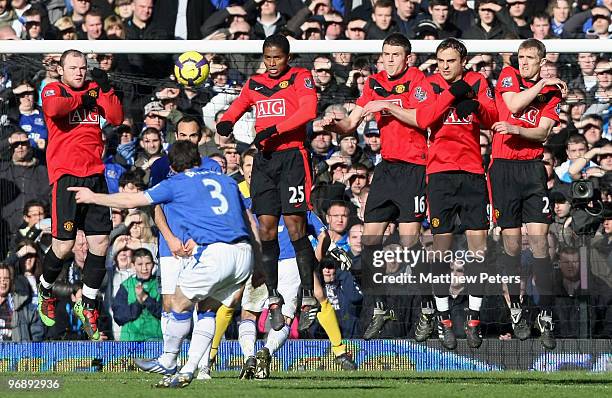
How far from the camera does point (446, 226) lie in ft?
42.1

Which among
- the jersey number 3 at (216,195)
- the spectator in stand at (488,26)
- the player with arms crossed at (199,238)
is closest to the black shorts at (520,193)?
the player with arms crossed at (199,238)

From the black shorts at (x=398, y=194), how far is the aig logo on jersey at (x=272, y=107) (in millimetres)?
1133

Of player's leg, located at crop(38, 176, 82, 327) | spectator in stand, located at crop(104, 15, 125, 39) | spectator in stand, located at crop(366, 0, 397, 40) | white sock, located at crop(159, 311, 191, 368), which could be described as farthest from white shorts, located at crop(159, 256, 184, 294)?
spectator in stand, located at crop(366, 0, 397, 40)

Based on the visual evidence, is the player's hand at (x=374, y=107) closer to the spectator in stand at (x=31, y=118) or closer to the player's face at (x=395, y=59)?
the player's face at (x=395, y=59)

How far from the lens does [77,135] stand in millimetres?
13555

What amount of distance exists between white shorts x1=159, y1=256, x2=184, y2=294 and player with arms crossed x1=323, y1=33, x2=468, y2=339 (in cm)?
212

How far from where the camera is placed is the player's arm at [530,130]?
1243 centimetres

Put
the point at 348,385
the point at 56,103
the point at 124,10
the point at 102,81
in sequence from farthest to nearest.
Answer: the point at 124,10 < the point at 102,81 < the point at 56,103 < the point at 348,385

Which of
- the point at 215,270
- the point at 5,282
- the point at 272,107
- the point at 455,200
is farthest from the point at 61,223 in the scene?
the point at 455,200

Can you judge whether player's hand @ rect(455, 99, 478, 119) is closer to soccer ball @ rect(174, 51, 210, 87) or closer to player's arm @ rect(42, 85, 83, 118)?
soccer ball @ rect(174, 51, 210, 87)

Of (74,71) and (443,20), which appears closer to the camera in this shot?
(74,71)

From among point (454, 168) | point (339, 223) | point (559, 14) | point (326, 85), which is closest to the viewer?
point (454, 168)

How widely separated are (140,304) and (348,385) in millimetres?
3907

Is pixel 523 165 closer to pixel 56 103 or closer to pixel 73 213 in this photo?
pixel 73 213
